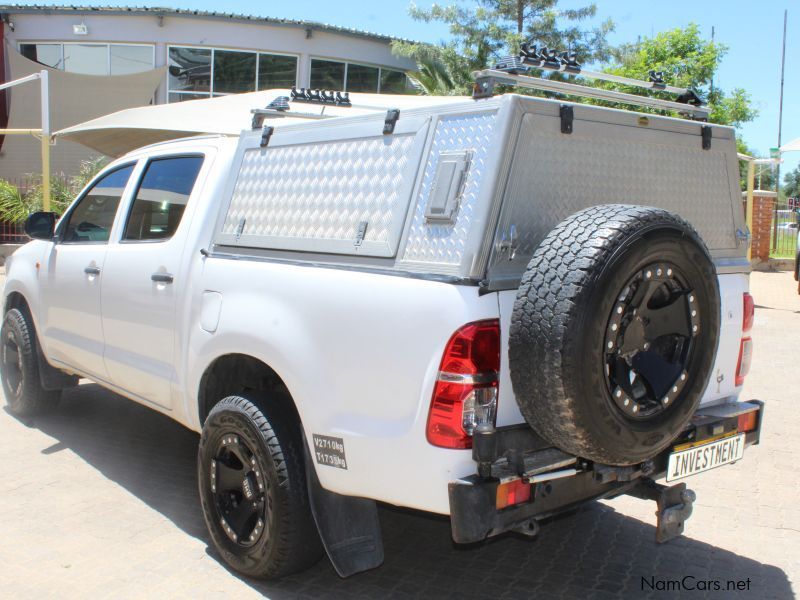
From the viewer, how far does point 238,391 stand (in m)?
3.86

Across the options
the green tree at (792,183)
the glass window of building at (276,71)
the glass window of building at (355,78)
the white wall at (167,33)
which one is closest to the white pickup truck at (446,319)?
the white wall at (167,33)

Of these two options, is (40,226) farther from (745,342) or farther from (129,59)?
(129,59)

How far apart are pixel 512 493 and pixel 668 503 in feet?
3.17

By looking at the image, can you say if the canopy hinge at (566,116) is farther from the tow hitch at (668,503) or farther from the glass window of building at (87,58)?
the glass window of building at (87,58)

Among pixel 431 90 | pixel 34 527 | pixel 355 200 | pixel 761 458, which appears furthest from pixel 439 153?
pixel 431 90

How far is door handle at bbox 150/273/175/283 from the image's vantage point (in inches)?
156

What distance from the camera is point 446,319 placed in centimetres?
265

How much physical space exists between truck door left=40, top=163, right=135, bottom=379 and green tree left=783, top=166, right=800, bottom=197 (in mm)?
68202

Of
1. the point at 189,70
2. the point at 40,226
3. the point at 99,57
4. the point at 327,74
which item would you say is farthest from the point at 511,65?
the point at 99,57

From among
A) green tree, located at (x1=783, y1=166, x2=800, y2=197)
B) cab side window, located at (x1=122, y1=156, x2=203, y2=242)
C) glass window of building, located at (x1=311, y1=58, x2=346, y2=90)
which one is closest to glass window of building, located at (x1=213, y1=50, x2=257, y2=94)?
glass window of building, located at (x1=311, y1=58, x2=346, y2=90)

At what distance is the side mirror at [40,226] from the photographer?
17.2 ft

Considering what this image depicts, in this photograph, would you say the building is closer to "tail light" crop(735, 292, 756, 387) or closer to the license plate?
"tail light" crop(735, 292, 756, 387)

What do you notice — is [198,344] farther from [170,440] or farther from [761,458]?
[761,458]

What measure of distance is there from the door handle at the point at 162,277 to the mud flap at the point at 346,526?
4.04 feet
